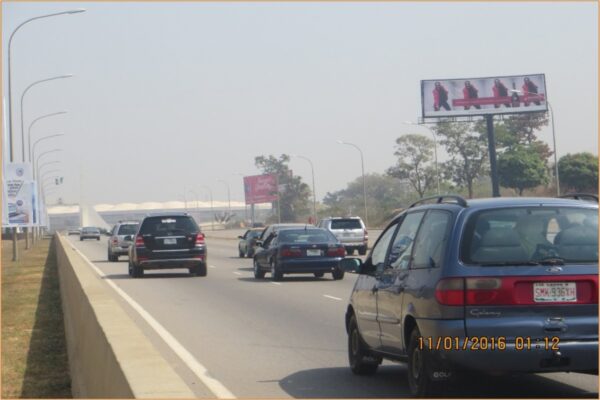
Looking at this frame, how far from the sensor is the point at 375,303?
35.4 feet

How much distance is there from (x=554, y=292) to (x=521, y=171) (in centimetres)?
8988

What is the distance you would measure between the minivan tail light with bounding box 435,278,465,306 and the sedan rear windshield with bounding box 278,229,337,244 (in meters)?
21.1

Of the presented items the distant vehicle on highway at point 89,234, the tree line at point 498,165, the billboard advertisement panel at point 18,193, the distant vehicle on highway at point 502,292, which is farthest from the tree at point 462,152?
the distant vehicle on highway at point 502,292

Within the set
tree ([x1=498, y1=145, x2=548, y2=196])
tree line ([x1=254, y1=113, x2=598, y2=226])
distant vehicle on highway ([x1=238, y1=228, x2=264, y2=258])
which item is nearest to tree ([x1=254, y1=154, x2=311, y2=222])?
tree line ([x1=254, y1=113, x2=598, y2=226])

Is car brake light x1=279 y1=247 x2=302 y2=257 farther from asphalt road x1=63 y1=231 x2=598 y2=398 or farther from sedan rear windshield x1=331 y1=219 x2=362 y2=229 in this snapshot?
sedan rear windshield x1=331 y1=219 x2=362 y2=229

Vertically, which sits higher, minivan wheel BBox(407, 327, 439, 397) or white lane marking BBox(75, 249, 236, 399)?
minivan wheel BBox(407, 327, 439, 397)

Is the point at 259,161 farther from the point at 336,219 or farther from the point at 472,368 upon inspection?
the point at 472,368

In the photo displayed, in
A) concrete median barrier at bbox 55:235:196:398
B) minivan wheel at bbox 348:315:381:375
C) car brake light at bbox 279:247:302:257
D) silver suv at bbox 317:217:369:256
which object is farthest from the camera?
silver suv at bbox 317:217:369:256

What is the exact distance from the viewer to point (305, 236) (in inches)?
1205

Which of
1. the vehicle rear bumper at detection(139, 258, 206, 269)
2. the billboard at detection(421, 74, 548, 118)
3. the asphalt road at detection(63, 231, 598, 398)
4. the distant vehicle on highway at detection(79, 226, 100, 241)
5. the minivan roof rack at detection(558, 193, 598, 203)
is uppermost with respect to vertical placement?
the billboard at detection(421, 74, 548, 118)

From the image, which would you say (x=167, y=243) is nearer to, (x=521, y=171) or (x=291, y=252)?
(x=291, y=252)

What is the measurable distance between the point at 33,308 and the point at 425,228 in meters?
17.6

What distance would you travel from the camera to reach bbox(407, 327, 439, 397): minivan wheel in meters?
9.12

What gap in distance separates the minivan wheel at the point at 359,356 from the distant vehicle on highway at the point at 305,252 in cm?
1774
